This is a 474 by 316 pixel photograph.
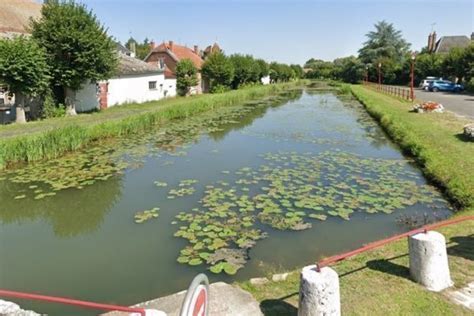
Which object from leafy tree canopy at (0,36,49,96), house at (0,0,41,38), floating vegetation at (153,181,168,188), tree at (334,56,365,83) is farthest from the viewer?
tree at (334,56,365,83)

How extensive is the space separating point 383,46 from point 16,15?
54698 mm

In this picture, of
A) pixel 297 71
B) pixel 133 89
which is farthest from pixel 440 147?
pixel 297 71

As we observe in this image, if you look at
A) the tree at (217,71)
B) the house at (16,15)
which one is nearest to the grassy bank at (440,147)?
Result: the tree at (217,71)

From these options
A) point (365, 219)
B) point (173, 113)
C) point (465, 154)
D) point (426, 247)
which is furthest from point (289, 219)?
point (173, 113)

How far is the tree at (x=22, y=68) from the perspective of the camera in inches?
620

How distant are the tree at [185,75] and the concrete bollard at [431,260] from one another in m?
33.1

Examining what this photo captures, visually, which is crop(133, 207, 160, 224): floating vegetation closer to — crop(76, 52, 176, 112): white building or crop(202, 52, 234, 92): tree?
crop(76, 52, 176, 112): white building

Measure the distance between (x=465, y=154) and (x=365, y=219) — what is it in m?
4.93

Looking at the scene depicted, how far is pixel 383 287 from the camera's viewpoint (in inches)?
161

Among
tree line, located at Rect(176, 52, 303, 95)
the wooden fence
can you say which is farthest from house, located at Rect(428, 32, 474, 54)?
tree line, located at Rect(176, 52, 303, 95)

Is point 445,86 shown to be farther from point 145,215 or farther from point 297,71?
point 297,71

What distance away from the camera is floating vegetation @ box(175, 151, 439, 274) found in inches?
243

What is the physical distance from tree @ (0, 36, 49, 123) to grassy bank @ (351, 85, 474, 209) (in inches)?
646

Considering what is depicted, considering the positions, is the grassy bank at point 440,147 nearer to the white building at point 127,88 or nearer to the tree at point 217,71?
the white building at point 127,88
